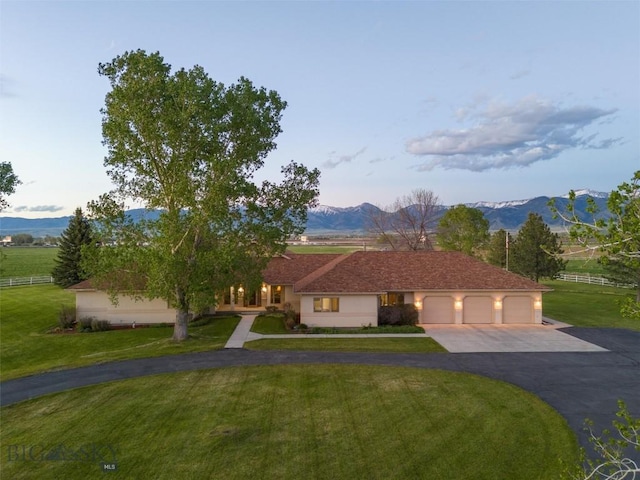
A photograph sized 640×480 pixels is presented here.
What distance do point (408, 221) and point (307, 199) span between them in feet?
99.7

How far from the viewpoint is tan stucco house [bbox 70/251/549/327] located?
93.4 ft

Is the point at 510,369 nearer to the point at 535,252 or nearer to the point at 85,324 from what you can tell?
the point at 85,324

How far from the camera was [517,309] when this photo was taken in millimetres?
29406

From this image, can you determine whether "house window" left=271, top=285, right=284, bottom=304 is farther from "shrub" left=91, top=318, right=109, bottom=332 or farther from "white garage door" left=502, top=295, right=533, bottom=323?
"white garage door" left=502, top=295, right=533, bottom=323

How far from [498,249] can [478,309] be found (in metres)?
23.5

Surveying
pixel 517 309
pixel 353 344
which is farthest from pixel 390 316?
pixel 517 309

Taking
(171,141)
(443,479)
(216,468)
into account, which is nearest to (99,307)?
(171,141)

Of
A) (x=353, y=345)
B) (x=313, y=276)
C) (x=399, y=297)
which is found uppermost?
(x=313, y=276)

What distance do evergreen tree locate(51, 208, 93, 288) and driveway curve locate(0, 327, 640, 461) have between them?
25237 mm

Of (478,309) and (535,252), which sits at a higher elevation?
(535,252)

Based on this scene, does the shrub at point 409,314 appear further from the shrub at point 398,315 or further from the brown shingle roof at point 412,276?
the brown shingle roof at point 412,276

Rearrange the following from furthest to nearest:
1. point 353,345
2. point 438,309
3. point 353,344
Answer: point 438,309 → point 353,344 → point 353,345

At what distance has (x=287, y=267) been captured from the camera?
36250 mm

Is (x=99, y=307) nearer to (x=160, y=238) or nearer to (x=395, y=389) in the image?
(x=160, y=238)
